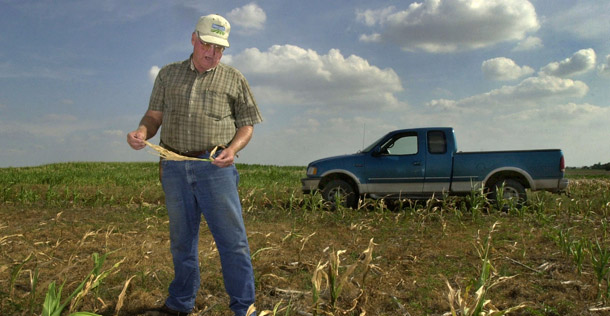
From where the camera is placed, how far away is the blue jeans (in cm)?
345

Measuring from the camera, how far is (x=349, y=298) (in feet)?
13.8

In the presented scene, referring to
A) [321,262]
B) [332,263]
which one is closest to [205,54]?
[332,263]

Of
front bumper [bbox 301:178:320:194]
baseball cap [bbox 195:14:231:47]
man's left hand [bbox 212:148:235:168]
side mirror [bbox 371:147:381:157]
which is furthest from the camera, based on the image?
front bumper [bbox 301:178:320:194]

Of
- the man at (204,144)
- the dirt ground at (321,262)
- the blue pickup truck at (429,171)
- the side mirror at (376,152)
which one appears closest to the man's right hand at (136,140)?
the man at (204,144)

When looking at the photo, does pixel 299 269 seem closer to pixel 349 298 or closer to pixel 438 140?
pixel 349 298

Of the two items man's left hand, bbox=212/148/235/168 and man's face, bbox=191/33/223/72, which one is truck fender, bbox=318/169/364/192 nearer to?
man's face, bbox=191/33/223/72

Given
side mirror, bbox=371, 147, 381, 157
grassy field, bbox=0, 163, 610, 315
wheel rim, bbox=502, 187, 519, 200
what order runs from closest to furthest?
grassy field, bbox=0, 163, 610, 315 → wheel rim, bbox=502, 187, 519, 200 → side mirror, bbox=371, 147, 381, 157

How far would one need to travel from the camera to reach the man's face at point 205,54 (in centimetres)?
355

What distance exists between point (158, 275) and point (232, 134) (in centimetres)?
219

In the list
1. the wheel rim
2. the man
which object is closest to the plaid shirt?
the man

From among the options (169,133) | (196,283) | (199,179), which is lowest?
(196,283)

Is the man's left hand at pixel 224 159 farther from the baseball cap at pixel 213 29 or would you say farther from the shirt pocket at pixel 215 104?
the baseball cap at pixel 213 29

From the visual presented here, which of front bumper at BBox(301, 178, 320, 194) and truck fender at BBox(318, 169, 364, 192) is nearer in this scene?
truck fender at BBox(318, 169, 364, 192)

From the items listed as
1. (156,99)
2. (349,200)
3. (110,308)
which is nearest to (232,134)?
(156,99)
